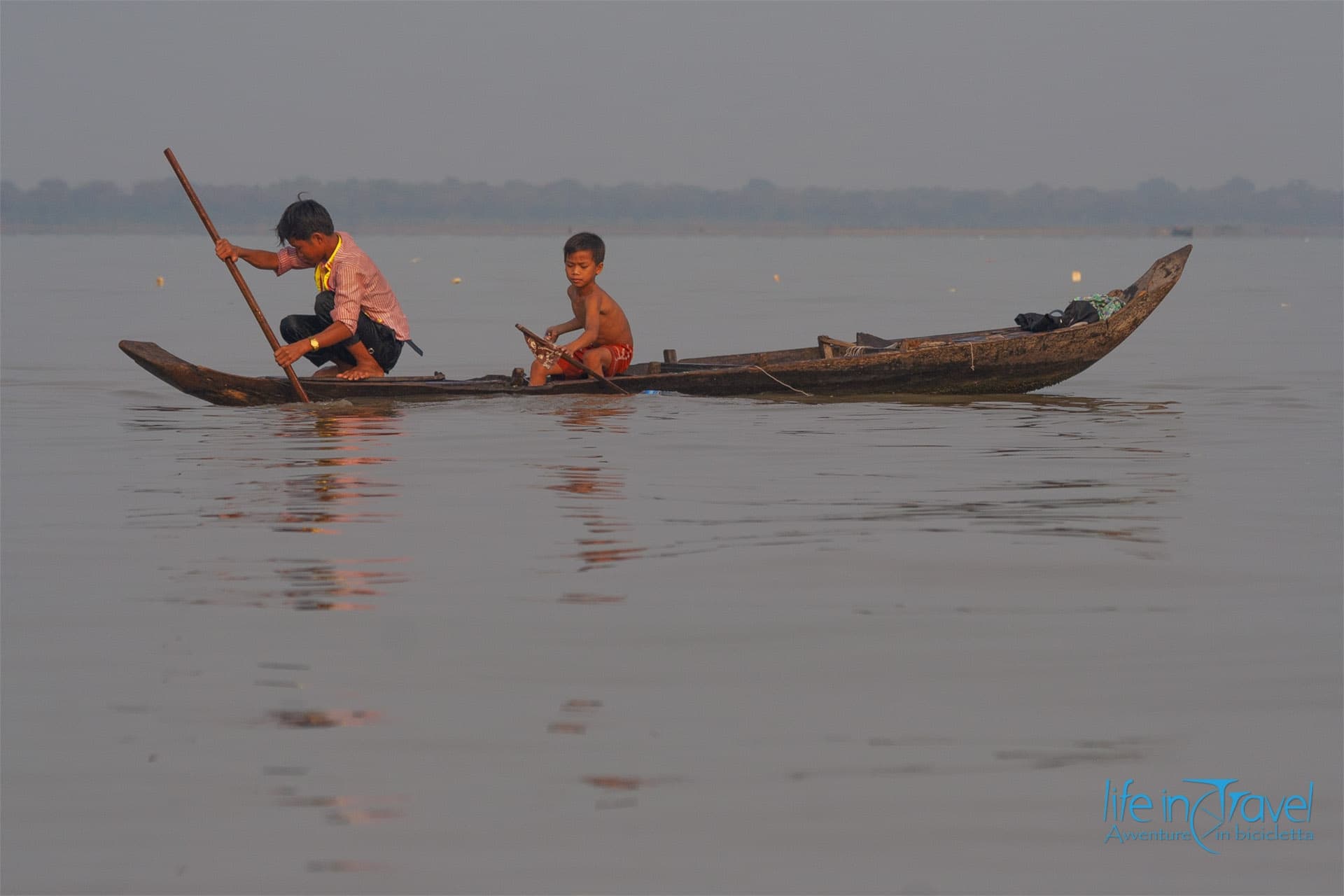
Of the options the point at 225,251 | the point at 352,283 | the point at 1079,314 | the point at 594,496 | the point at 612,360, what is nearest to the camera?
the point at 594,496

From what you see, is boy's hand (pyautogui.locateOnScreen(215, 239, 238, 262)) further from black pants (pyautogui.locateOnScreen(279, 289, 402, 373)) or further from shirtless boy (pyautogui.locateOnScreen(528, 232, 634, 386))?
shirtless boy (pyautogui.locateOnScreen(528, 232, 634, 386))

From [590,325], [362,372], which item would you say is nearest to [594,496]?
[590,325]

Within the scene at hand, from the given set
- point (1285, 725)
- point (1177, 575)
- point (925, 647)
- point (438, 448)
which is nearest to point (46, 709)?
point (925, 647)

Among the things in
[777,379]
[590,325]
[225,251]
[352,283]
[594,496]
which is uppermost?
[225,251]

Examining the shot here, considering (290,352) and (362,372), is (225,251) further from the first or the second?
(362,372)

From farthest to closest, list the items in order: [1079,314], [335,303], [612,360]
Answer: [1079,314] → [612,360] → [335,303]

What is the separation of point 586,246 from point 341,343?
1884 millimetres

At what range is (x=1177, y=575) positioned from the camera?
5.77 meters

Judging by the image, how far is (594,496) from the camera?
763 cm

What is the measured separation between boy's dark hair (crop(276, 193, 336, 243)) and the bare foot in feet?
3.37

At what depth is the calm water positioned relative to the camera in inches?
129

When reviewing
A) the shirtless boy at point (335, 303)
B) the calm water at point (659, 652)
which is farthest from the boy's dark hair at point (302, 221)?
the calm water at point (659, 652)

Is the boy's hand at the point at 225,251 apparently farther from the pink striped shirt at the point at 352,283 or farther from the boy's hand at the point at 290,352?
the boy's hand at the point at 290,352

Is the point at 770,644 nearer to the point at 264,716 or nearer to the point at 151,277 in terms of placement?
the point at 264,716
